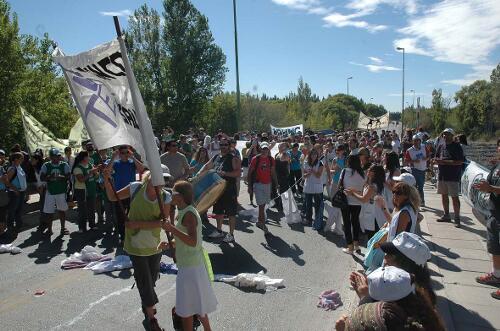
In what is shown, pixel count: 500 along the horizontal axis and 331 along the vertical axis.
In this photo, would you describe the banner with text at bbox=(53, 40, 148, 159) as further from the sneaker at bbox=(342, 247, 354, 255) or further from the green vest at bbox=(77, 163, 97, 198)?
the green vest at bbox=(77, 163, 97, 198)

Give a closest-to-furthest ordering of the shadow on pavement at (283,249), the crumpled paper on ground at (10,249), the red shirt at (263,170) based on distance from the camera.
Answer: the shadow on pavement at (283,249) → the crumpled paper on ground at (10,249) → the red shirt at (263,170)

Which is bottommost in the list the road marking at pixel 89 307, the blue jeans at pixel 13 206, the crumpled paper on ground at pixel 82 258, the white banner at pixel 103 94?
the road marking at pixel 89 307

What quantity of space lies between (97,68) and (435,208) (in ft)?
30.3

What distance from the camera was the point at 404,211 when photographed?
4.07 meters

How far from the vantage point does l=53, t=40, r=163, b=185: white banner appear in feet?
12.8

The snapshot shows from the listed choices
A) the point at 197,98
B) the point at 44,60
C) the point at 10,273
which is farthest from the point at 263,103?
the point at 10,273

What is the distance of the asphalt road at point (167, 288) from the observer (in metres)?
4.79

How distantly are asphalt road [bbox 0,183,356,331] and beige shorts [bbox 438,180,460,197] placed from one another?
253 centimetres

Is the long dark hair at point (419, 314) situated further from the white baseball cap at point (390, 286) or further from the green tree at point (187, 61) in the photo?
the green tree at point (187, 61)

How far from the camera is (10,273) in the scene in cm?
643

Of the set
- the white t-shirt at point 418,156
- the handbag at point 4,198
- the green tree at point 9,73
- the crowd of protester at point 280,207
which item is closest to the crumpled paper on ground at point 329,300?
the crowd of protester at point 280,207

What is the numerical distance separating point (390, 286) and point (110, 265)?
5298mm

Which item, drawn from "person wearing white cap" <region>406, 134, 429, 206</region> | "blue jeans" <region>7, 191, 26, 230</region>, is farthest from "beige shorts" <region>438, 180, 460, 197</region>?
"blue jeans" <region>7, 191, 26, 230</region>

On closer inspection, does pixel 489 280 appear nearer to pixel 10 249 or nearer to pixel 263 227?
pixel 263 227
